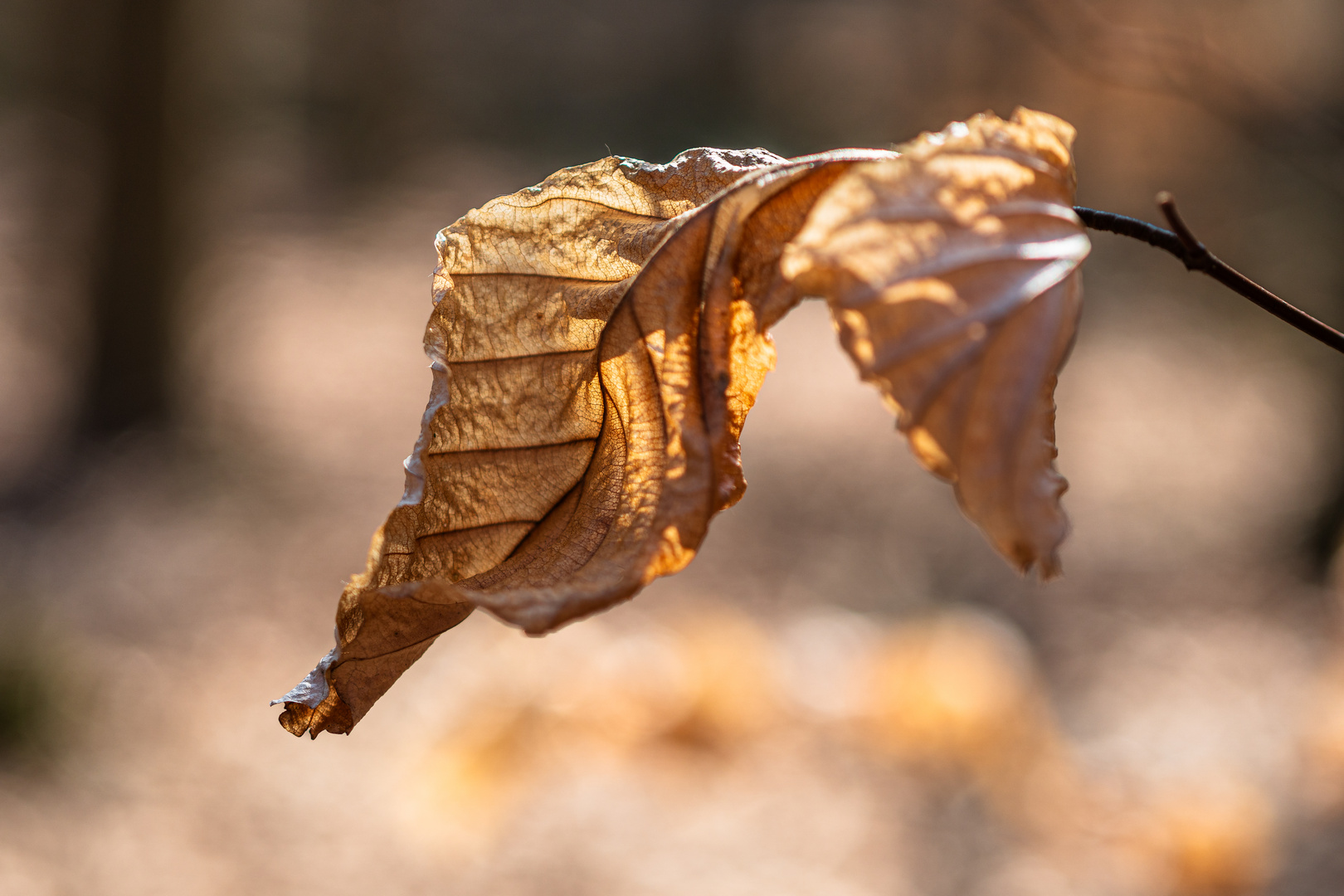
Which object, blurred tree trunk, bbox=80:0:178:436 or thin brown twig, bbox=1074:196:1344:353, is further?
blurred tree trunk, bbox=80:0:178:436

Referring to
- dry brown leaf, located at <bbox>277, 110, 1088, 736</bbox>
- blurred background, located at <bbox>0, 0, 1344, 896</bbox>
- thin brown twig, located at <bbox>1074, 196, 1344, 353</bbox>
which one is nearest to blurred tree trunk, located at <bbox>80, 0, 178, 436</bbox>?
blurred background, located at <bbox>0, 0, 1344, 896</bbox>

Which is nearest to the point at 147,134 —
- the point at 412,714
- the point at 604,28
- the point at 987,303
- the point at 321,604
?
the point at 321,604

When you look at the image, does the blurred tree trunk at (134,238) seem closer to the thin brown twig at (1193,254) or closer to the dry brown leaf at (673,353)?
the dry brown leaf at (673,353)

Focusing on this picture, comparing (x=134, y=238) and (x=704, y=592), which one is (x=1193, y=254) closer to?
(x=704, y=592)

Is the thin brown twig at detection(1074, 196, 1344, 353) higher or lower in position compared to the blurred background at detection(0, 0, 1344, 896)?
higher

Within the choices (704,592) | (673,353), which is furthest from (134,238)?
(673,353)

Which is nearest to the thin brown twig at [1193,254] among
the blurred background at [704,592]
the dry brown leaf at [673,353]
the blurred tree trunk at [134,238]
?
the dry brown leaf at [673,353]

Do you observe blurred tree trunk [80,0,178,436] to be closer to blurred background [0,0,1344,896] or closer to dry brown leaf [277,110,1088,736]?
blurred background [0,0,1344,896]
